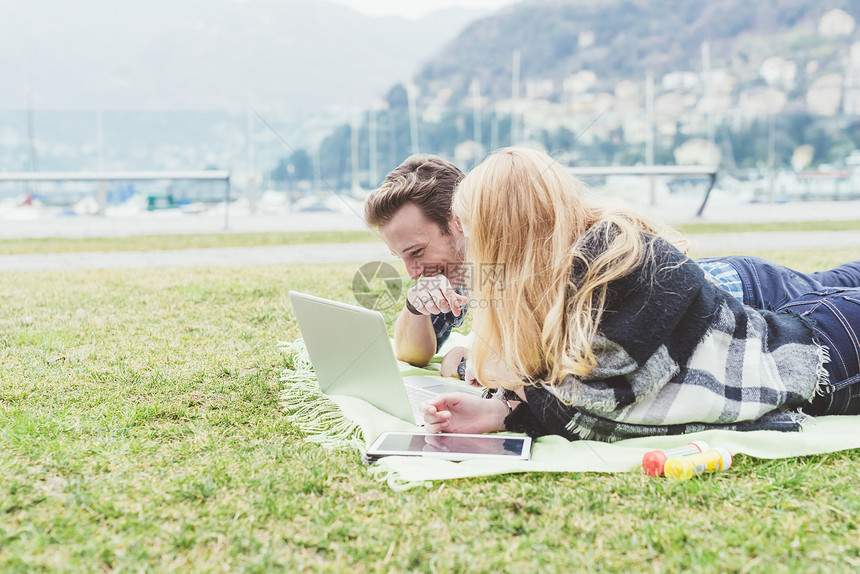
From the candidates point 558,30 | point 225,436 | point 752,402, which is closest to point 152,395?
point 225,436

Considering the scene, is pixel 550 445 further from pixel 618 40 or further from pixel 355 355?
pixel 618 40

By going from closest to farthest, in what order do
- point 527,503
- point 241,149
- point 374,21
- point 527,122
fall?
point 527,503
point 241,149
point 527,122
point 374,21

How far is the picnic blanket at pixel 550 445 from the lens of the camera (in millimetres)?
1800

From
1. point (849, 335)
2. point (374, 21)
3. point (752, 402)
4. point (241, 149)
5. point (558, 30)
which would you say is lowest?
point (752, 402)

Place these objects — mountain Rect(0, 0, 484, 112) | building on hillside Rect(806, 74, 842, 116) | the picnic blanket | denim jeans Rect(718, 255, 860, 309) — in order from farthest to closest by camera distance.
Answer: mountain Rect(0, 0, 484, 112)
building on hillside Rect(806, 74, 842, 116)
denim jeans Rect(718, 255, 860, 309)
the picnic blanket

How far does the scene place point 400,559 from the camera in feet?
4.56

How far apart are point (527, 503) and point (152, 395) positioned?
4.77 ft

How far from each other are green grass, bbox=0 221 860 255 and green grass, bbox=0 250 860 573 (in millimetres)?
5533

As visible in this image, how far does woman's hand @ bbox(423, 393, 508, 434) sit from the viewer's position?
199 centimetres

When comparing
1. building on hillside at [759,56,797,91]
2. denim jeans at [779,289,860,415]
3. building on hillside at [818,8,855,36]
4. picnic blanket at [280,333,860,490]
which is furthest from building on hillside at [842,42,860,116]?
picnic blanket at [280,333,860,490]

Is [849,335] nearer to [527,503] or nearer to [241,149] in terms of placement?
[527,503]

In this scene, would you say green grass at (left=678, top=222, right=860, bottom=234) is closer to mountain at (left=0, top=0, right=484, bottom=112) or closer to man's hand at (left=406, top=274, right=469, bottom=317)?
man's hand at (left=406, top=274, right=469, bottom=317)

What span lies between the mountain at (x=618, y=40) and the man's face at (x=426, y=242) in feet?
161

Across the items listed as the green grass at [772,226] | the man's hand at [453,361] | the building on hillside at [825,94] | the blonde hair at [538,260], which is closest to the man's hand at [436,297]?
the man's hand at [453,361]
